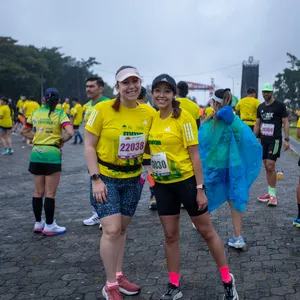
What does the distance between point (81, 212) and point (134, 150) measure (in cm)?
348

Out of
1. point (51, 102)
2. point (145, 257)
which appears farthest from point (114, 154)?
point (51, 102)

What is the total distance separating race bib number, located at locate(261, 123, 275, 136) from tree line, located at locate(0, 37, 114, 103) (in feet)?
161

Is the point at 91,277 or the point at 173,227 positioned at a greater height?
the point at 173,227

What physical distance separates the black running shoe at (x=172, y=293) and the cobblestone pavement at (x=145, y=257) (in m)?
0.11

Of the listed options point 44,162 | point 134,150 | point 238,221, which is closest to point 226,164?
point 238,221

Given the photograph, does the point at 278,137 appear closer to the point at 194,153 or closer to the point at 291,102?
the point at 194,153

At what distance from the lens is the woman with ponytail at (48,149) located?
537 centimetres

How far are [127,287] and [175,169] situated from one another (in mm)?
1262

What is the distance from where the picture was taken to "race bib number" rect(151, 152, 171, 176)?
3.48 meters

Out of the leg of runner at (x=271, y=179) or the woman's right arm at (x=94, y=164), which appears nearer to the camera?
the woman's right arm at (x=94, y=164)

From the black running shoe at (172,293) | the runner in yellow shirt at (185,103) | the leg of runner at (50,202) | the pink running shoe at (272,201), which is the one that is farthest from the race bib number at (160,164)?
the pink running shoe at (272,201)

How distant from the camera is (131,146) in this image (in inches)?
140

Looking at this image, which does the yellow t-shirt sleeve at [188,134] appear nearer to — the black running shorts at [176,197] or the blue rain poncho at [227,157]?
the black running shorts at [176,197]

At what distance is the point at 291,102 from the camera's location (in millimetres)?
74125
